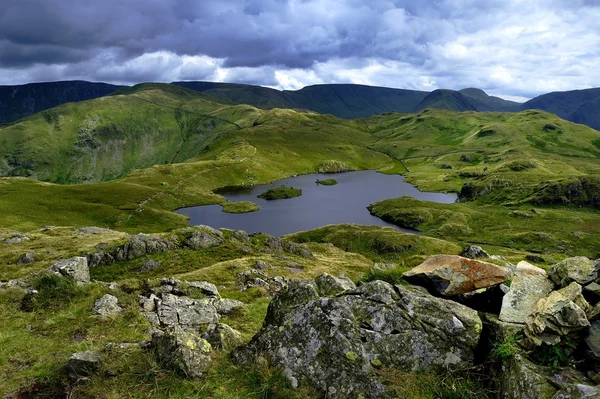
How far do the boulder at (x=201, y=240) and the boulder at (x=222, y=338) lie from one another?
52744mm

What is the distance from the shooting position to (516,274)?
1459cm

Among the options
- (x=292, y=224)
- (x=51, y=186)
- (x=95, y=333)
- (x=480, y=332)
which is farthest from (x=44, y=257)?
(x=51, y=186)

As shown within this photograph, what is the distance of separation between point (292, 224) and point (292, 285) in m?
143

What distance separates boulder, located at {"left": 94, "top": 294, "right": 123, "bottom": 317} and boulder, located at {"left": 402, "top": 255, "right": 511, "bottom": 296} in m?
16.6

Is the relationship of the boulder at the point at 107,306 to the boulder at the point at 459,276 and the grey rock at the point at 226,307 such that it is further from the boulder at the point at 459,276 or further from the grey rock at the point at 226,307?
the boulder at the point at 459,276

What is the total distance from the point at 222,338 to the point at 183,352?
2196 millimetres

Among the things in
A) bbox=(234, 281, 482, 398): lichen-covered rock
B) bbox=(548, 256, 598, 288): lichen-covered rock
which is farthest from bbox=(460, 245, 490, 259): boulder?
bbox=(234, 281, 482, 398): lichen-covered rock

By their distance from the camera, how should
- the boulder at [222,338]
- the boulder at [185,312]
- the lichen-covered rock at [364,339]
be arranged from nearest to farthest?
1. the lichen-covered rock at [364,339]
2. the boulder at [222,338]
3. the boulder at [185,312]

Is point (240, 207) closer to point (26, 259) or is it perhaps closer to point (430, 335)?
point (26, 259)

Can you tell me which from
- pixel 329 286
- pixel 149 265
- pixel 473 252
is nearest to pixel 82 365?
pixel 329 286

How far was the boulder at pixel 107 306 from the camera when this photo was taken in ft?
64.9

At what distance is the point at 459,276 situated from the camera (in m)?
15.3

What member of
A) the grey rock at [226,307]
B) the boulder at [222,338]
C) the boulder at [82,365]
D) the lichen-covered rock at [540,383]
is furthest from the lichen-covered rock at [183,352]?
the lichen-covered rock at [540,383]

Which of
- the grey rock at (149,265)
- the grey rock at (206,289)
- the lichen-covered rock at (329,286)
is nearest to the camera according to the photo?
the lichen-covered rock at (329,286)
